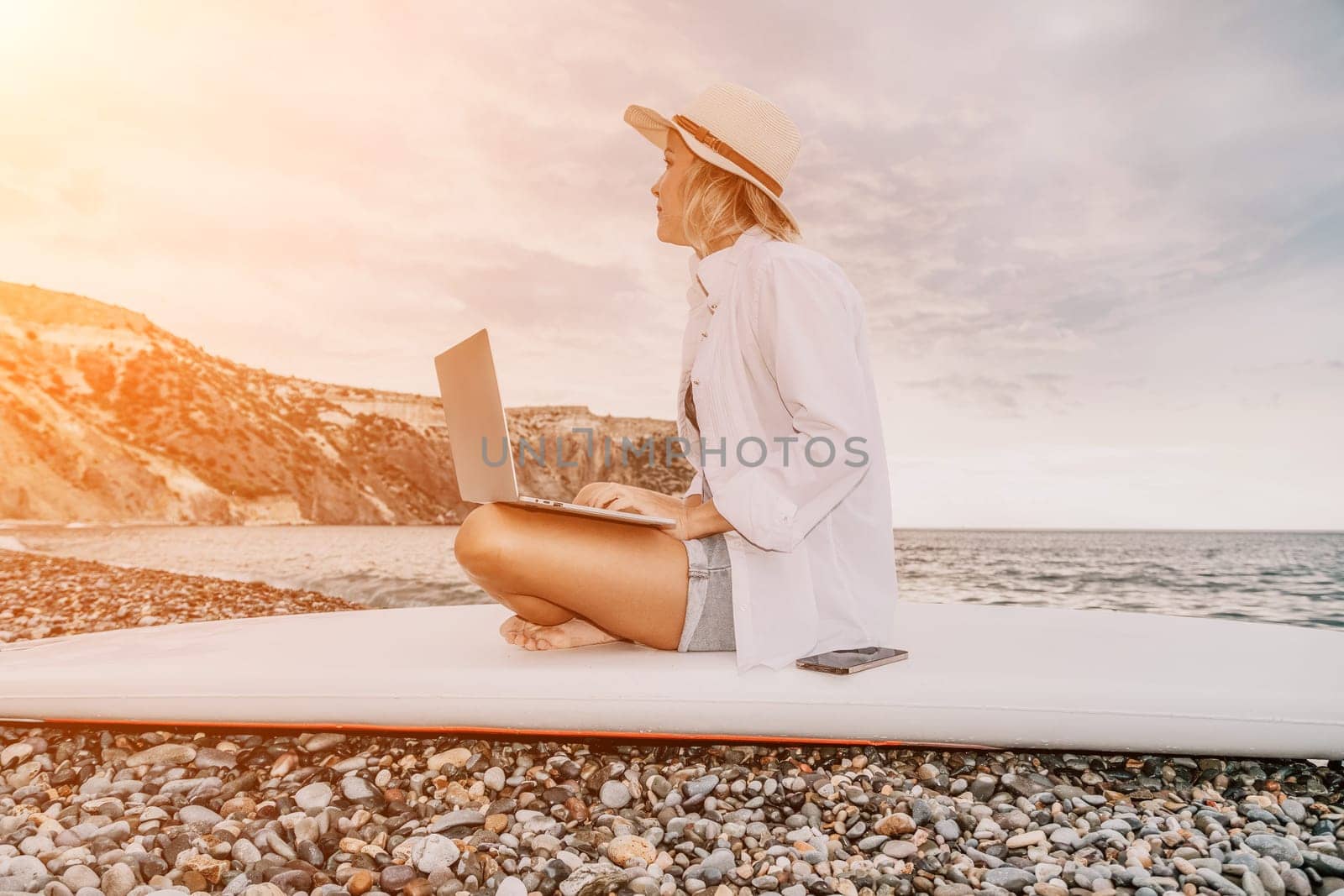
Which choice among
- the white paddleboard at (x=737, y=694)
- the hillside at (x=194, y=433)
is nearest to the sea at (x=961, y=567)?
the hillside at (x=194, y=433)

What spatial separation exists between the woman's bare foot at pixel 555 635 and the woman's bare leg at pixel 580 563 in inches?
Result: 10.8

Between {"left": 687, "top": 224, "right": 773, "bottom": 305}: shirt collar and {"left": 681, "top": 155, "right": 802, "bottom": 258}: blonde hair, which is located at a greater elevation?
{"left": 681, "top": 155, "right": 802, "bottom": 258}: blonde hair

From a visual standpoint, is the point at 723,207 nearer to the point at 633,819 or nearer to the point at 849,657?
the point at 849,657

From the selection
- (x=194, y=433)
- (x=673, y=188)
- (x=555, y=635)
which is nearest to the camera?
(x=673, y=188)

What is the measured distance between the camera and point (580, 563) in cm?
180

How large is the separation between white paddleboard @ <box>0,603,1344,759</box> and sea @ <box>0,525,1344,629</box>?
20.9ft

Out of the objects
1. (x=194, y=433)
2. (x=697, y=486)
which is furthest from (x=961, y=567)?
(x=194, y=433)

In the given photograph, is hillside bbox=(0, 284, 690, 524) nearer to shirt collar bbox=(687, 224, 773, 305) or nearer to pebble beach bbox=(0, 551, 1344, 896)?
pebble beach bbox=(0, 551, 1344, 896)

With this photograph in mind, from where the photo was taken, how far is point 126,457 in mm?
30781

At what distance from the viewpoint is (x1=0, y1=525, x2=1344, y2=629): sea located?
1358 centimetres

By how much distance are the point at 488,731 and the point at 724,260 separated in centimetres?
129

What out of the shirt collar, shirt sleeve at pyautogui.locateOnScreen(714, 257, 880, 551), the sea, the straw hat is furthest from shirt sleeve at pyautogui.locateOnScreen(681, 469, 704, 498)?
the sea

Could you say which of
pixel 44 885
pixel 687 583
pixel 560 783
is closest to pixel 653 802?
pixel 560 783

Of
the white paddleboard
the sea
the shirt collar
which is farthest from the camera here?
the sea
